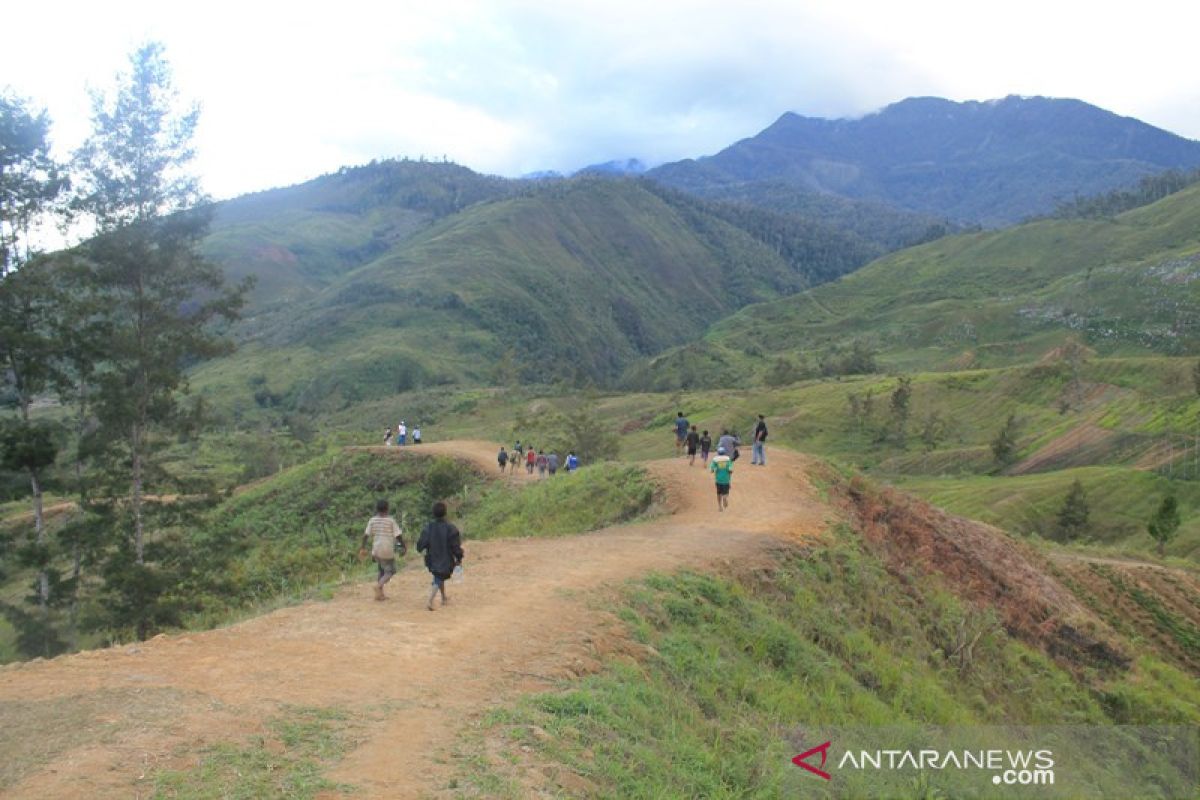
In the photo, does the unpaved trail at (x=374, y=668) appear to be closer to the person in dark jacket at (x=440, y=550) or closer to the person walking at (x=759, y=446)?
the person in dark jacket at (x=440, y=550)

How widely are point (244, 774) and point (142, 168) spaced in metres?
23.0

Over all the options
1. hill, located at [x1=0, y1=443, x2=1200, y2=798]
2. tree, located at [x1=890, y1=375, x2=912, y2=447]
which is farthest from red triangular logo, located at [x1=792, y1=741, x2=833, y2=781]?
tree, located at [x1=890, y1=375, x2=912, y2=447]

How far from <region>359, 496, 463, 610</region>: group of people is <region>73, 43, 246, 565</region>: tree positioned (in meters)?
14.6

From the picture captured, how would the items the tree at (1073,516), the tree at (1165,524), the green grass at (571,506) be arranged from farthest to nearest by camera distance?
the tree at (1073,516), the tree at (1165,524), the green grass at (571,506)

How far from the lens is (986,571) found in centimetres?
1942

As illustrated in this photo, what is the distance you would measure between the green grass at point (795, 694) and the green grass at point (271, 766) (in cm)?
126

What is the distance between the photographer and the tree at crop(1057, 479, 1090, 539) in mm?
42281

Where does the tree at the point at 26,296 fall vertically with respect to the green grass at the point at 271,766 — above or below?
above

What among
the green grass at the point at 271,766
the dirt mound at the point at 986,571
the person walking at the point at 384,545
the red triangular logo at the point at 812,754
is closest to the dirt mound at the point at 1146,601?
the dirt mound at the point at 986,571

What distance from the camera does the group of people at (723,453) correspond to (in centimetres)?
1916

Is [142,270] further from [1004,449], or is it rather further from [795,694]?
[1004,449]

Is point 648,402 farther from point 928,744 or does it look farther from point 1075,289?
point 1075,289

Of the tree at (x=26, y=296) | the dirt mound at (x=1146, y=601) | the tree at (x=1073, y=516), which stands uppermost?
the tree at (x=26, y=296)

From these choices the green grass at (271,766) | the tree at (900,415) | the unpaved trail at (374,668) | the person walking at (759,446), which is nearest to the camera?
the green grass at (271,766)
